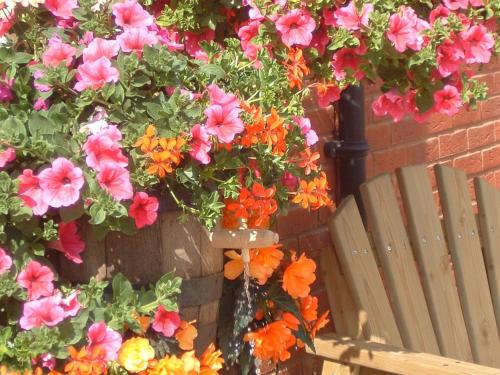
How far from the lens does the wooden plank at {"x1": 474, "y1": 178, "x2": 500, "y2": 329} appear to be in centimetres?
307

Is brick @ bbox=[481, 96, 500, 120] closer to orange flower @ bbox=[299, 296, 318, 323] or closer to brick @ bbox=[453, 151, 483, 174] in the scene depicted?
brick @ bbox=[453, 151, 483, 174]

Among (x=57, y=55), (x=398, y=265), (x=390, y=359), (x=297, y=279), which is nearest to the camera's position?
(x=57, y=55)

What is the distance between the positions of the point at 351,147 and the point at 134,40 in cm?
129

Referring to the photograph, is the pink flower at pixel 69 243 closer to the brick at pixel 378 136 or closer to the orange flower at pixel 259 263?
the orange flower at pixel 259 263

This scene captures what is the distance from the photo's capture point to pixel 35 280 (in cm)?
167

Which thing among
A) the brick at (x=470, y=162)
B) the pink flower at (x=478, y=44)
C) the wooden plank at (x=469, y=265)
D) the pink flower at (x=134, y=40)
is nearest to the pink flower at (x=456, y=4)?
the pink flower at (x=478, y=44)

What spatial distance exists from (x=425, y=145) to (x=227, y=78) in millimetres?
1733

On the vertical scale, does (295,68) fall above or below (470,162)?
above

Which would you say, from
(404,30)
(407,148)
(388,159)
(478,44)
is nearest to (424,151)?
(407,148)

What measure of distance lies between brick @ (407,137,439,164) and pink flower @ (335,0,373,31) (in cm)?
155

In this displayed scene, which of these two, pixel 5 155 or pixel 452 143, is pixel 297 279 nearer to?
pixel 5 155

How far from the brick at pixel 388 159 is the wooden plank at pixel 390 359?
29.7 inches

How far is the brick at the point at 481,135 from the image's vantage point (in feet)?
12.1

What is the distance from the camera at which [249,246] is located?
1.88 metres
